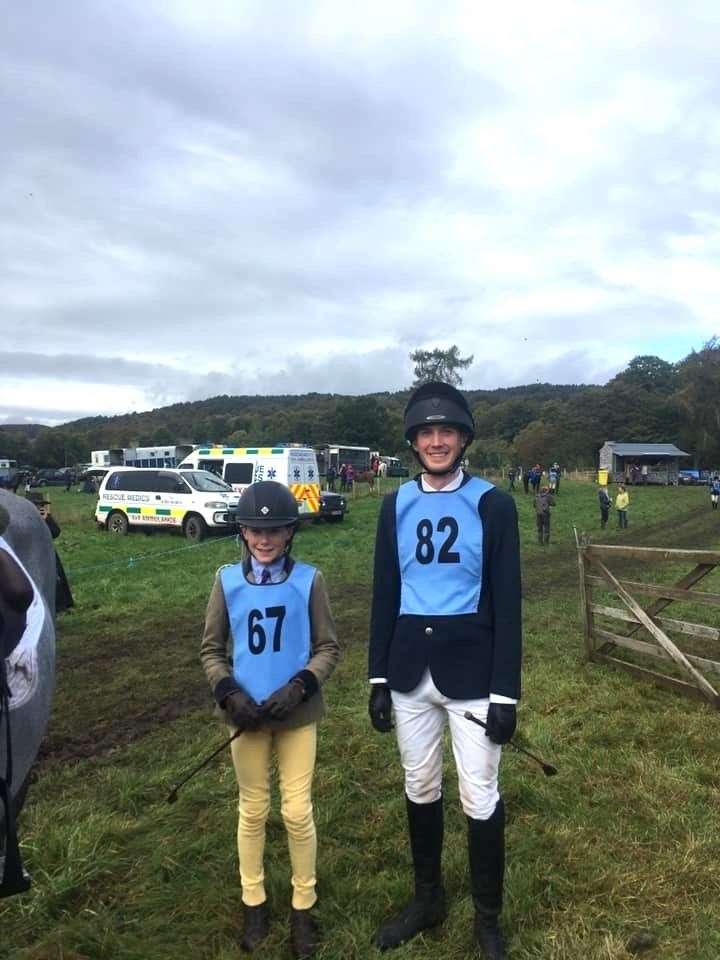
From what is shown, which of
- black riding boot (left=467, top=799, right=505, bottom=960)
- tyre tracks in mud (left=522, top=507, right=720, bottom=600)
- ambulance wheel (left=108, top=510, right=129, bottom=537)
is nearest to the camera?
black riding boot (left=467, top=799, right=505, bottom=960)

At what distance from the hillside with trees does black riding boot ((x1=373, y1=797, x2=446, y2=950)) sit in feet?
170

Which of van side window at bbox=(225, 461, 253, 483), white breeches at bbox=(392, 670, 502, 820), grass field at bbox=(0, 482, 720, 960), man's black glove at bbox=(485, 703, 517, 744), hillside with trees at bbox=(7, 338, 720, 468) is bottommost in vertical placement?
grass field at bbox=(0, 482, 720, 960)

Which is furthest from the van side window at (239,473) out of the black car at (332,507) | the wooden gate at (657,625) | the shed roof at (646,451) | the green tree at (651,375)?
the green tree at (651,375)

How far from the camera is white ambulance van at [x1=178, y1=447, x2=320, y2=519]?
58.8ft

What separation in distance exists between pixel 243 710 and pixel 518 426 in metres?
91.9

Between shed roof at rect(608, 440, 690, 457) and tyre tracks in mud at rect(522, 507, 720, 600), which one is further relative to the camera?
shed roof at rect(608, 440, 690, 457)

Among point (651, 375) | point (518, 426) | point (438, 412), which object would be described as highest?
point (651, 375)

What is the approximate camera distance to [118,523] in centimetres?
1708

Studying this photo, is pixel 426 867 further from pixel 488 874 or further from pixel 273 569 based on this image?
pixel 273 569

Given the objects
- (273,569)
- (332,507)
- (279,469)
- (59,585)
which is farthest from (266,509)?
(332,507)

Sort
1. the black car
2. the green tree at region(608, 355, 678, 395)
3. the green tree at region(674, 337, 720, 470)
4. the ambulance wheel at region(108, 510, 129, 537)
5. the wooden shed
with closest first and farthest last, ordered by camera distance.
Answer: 1. the ambulance wheel at region(108, 510, 129, 537)
2. the black car
3. the wooden shed
4. the green tree at region(674, 337, 720, 470)
5. the green tree at region(608, 355, 678, 395)

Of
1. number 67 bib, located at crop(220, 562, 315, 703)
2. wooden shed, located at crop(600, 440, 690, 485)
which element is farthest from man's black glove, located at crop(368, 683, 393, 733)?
wooden shed, located at crop(600, 440, 690, 485)

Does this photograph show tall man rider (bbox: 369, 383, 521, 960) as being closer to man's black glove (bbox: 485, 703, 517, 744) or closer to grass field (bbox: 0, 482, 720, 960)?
man's black glove (bbox: 485, 703, 517, 744)

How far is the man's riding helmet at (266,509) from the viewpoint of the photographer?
2.70 metres
